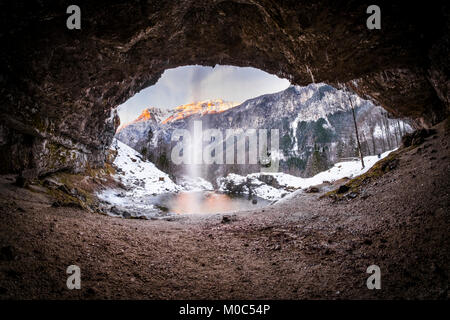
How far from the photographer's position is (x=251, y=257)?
5066 mm

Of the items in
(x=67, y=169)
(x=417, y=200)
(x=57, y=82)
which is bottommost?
(x=417, y=200)

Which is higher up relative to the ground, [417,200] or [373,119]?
[373,119]

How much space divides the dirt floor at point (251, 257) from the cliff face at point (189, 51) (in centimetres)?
591

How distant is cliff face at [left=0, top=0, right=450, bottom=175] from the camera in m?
7.49

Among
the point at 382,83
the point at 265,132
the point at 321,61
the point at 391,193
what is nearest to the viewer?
the point at 391,193

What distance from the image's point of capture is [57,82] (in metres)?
11.2

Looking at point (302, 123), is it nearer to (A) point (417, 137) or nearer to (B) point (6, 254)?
(A) point (417, 137)

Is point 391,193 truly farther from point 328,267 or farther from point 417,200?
point 328,267

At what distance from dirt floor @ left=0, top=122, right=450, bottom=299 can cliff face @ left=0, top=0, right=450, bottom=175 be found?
233 inches

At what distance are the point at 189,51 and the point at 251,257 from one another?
47.1 ft

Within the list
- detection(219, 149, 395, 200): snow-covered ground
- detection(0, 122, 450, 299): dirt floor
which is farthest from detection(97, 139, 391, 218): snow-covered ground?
detection(0, 122, 450, 299): dirt floor

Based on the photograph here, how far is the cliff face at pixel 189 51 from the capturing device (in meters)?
7.49

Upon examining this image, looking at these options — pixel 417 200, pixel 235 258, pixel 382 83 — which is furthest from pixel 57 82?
pixel 382 83
